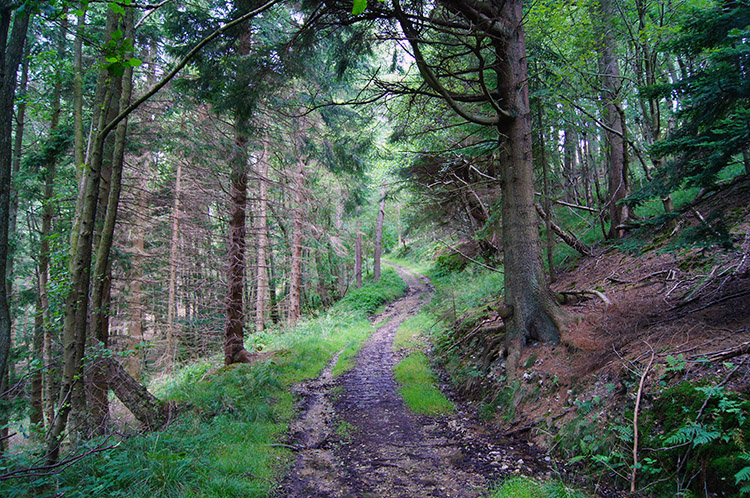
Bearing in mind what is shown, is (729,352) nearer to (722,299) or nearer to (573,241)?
(722,299)

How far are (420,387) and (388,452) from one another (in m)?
2.54

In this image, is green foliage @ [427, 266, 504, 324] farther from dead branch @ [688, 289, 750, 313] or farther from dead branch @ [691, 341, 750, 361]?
dead branch @ [691, 341, 750, 361]

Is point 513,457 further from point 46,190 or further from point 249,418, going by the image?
point 46,190

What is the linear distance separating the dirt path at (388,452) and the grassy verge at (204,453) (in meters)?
0.38

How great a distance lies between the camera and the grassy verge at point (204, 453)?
130 inches

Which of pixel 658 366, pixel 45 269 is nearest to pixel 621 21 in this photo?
pixel 658 366

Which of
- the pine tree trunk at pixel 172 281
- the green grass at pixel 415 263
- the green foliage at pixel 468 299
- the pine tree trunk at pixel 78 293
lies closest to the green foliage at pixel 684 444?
the pine tree trunk at pixel 78 293

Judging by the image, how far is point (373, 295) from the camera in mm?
21391

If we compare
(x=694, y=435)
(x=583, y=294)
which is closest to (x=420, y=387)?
(x=583, y=294)

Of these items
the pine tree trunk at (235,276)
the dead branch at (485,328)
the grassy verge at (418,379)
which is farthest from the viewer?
the pine tree trunk at (235,276)

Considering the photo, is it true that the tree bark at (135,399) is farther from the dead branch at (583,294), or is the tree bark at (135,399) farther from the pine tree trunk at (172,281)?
the pine tree trunk at (172,281)

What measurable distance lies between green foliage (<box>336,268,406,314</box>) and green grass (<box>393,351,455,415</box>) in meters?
10.4

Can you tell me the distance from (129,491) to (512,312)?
530 centimetres

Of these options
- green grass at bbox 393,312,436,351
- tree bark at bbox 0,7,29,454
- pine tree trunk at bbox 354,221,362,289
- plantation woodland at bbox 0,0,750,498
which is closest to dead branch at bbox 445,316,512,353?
plantation woodland at bbox 0,0,750,498
